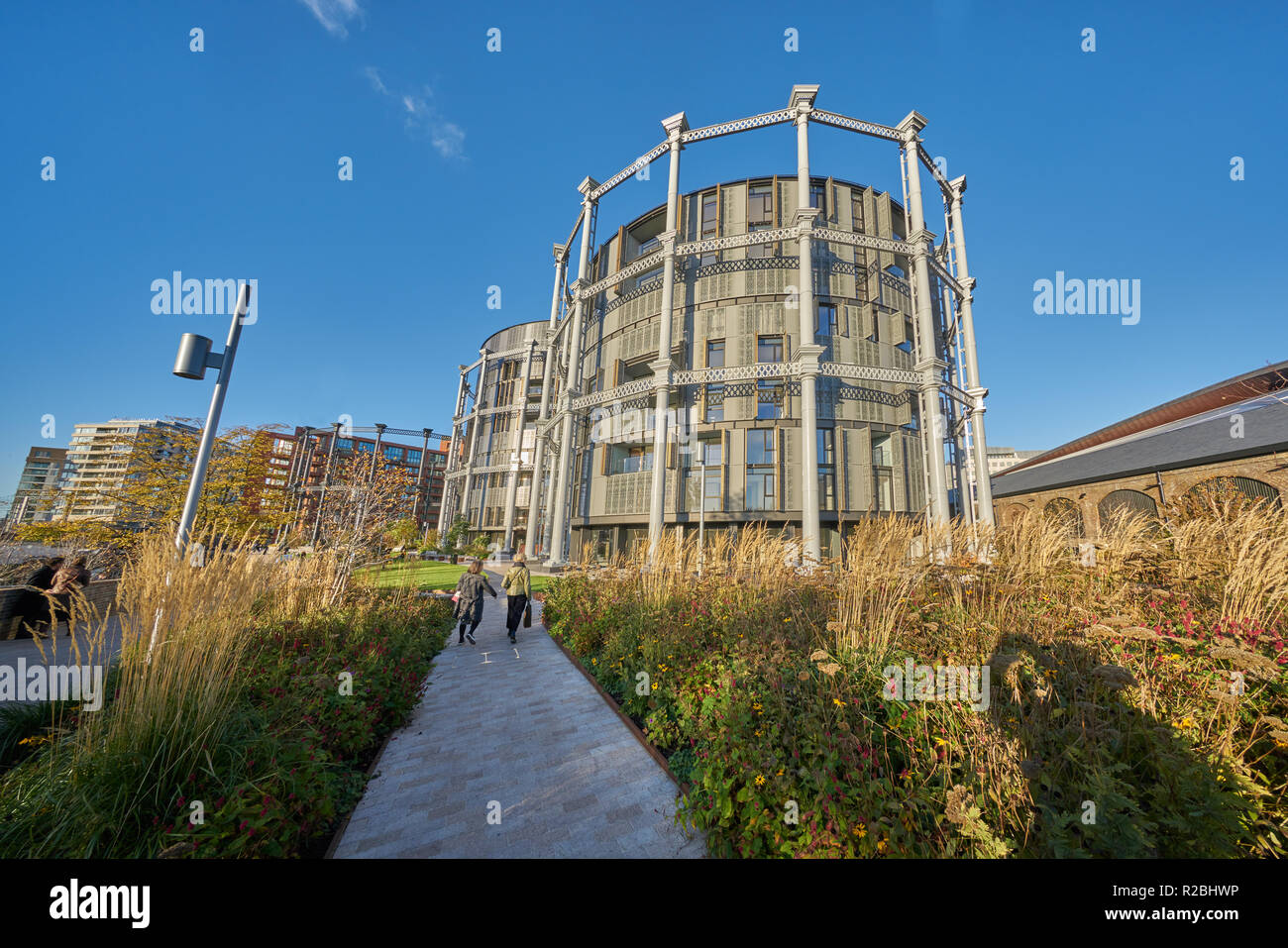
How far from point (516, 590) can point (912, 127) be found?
89.6 ft

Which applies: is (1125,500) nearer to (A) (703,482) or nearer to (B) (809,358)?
(B) (809,358)

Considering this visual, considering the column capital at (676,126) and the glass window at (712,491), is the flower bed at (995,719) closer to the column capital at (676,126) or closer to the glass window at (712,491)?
the glass window at (712,491)

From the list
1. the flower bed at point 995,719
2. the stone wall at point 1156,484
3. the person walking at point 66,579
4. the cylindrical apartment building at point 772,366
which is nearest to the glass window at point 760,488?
the cylindrical apartment building at point 772,366

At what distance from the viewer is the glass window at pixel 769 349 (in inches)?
832

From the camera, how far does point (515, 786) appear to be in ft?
11.3

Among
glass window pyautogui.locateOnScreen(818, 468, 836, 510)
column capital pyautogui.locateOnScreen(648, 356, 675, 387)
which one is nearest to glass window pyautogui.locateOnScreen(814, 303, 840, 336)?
glass window pyautogui.locateOnScreen(818, 468, 836, 510)

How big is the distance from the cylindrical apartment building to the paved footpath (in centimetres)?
1305

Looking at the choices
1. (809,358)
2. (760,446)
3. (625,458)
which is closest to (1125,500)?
(809,358)

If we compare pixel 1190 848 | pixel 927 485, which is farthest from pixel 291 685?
pixel 927 485

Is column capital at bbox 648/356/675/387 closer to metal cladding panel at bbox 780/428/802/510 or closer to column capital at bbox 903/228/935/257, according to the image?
metal cladding panel at bbox 780/428/802/510

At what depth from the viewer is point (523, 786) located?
11.2ft

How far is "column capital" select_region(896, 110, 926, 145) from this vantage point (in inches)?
786

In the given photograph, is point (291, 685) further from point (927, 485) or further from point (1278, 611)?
point (927, 485)

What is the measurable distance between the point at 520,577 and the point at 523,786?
566 cm
